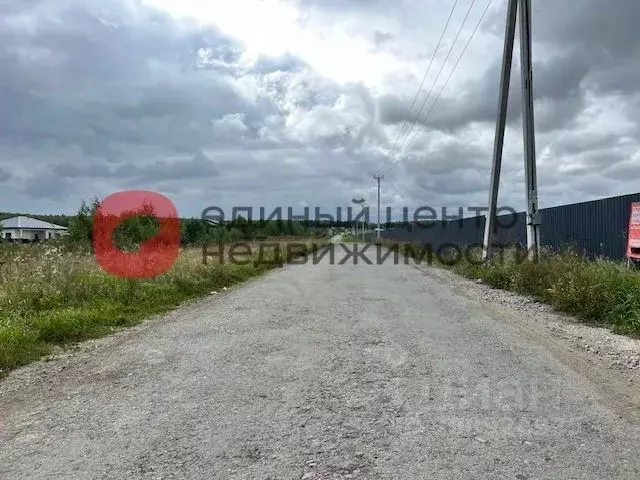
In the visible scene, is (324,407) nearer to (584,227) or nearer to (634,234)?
(634,234)

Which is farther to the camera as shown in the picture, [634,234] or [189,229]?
[189,229]

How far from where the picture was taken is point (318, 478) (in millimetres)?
3508

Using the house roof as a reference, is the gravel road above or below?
below

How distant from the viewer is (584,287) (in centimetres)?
1025

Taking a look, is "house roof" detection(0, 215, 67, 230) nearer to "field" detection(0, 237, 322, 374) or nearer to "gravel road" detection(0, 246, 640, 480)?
"field" detection(0, 237, 322, 374)

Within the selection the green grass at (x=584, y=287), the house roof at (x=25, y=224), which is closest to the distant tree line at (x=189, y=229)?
the green grass at (x=584, y=287)

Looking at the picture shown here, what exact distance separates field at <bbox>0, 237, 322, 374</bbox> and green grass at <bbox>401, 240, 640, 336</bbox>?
303 inches

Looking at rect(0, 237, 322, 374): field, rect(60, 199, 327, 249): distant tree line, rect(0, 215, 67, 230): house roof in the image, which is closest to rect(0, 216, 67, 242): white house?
rect(0, 215, 67, 230): house roof

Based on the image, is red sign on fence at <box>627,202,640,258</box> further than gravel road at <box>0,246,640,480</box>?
Yes

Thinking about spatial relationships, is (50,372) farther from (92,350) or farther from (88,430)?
(88,430)

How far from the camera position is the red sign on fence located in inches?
449

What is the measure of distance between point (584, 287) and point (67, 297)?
30.9 feet

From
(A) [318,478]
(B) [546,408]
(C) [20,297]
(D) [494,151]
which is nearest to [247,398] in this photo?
(A) [318,478]

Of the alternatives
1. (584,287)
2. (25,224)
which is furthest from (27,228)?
(584,287)
